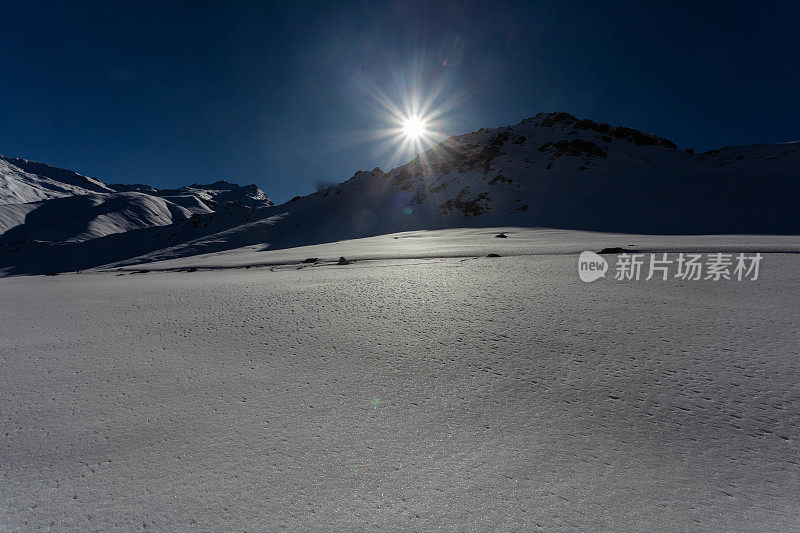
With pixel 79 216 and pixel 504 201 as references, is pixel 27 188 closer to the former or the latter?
pixel 79 216

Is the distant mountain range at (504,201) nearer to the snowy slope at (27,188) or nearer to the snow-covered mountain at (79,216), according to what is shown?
the snow-covered mountain at (79,216)

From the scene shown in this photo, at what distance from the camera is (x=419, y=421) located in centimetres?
264

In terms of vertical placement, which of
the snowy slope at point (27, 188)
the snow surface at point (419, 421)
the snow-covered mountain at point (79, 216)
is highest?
the snowy slope at point (27, 188)

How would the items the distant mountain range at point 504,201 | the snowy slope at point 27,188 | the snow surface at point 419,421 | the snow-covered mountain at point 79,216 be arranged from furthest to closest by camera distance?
the snowy slope at point 27,188 < the snow-covered mountain at point 79,216 < the distant mountain range at point 504,201 < the snow surface at point 419,421

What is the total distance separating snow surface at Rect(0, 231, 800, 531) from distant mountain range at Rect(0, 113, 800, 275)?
109 ft

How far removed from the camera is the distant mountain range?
133 feet

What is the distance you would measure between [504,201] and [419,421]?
209ft

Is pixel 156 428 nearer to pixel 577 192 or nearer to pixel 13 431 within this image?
pixel 13 431

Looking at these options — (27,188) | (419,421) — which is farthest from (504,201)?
(27,188)

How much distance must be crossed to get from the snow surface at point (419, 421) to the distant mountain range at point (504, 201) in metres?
33.2

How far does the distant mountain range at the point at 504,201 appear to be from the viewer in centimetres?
4059

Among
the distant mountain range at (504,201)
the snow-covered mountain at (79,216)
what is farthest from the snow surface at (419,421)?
the snow-covered mountain at (79,216)

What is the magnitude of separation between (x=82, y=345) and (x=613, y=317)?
27.1 feet

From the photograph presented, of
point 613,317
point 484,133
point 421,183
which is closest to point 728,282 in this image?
point 613,317
